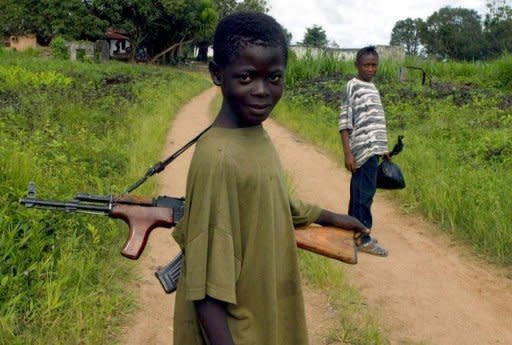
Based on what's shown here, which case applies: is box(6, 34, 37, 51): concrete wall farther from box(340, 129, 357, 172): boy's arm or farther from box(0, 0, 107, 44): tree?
box(340, 129, 357, 172): boy's arm

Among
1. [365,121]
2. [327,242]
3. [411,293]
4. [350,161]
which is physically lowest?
[411,293]

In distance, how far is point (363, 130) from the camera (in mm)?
4484

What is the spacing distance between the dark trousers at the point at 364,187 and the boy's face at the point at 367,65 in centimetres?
66

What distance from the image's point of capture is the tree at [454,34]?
52281 mm

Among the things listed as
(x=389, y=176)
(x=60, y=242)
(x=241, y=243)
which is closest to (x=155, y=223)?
(x=241, y=243)

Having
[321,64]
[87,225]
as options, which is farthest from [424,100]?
[87,225]

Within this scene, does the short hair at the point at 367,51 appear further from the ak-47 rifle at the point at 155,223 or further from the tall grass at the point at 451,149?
the ak-47 rifle at the point at 155,223

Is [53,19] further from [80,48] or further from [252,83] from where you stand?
[252,83]

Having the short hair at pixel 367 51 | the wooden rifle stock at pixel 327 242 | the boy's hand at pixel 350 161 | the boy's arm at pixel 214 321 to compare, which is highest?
the short hair at pixel 367 51

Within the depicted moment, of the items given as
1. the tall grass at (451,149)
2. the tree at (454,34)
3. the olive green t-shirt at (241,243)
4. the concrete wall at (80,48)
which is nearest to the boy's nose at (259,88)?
the olive green t-shirt at (241,243)

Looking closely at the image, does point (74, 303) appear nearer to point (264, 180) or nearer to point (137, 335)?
point (137, 335)

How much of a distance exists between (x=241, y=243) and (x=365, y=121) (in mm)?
3271

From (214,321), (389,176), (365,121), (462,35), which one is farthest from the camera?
(462,35)

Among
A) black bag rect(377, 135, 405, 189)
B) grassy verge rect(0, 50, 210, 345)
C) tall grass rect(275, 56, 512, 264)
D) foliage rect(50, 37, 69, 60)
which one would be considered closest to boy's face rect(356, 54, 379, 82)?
black bag rect(377, 135, 405, 189)
